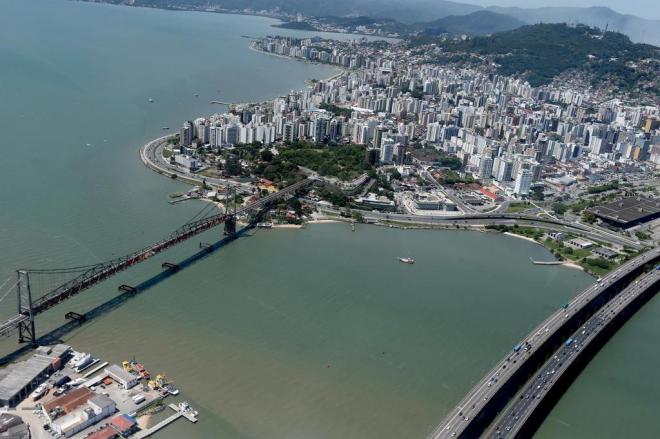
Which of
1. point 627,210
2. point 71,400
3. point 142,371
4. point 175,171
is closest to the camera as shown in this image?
point 71,400

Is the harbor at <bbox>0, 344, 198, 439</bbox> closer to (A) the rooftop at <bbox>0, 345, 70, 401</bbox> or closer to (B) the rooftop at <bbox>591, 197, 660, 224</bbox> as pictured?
(A) the rooftop at <bbox>0, 345, 70, 401</bbox>

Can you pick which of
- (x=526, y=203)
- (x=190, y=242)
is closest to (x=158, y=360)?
(x=190, y=242)

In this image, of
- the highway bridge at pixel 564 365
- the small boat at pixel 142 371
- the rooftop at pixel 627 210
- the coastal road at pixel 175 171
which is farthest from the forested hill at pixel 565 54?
the small boat at pixel 142 371

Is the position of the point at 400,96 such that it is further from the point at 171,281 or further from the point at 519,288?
the point at 171,281

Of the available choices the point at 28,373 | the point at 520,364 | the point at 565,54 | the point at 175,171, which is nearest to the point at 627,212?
the point at 520,364

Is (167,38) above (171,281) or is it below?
above

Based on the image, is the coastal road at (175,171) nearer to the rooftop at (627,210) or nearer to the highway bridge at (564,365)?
the highway bridge at (564,365)

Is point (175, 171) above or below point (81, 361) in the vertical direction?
above

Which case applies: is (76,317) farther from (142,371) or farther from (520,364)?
(520,364)

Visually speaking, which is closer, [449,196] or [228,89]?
[449,196]
